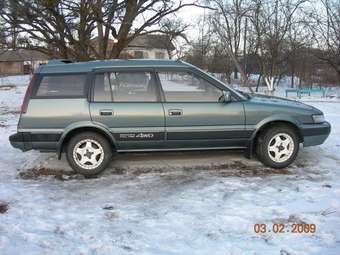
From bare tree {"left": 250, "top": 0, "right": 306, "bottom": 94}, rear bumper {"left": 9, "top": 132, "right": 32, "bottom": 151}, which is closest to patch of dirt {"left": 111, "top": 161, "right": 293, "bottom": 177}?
rear bumper {"left": 9, "top": 132, "right": 32, "bottom": 151}

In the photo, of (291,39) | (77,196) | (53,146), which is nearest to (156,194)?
(77,196)

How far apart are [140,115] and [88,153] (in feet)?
3.25

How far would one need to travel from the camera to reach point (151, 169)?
6754 millimetres

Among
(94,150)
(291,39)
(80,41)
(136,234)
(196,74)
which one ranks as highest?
(291,39)

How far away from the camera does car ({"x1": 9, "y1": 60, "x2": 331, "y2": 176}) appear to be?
6.38 meters

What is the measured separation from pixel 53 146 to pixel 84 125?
593mm

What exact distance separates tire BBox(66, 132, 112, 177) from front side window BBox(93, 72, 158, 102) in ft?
2.03

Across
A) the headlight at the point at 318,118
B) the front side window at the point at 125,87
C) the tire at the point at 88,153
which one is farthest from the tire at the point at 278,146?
the tire at the point at 88,153

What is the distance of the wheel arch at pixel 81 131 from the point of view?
6344 mm

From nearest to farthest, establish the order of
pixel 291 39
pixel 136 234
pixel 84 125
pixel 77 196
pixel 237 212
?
pixel 136 234
pixel 237 212
pixel 77 196
pixel 84 125
pixel 291 39

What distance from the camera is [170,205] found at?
5.12 m

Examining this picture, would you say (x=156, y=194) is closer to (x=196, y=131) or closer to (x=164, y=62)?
(x=196, y=131)

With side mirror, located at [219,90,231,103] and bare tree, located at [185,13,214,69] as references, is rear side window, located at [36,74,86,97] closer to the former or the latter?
side mirror, located at [219,90,231,103]

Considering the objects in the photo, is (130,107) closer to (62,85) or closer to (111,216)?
(62,85)
